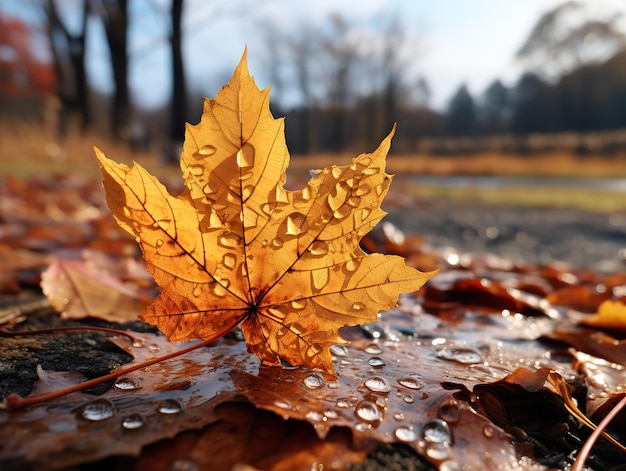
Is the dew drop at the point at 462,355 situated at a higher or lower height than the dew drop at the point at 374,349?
lower

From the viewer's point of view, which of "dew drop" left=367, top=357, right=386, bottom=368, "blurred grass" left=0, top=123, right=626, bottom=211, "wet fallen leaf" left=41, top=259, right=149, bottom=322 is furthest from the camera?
"blurred grass" left=0, top=123, right=626, bottom=211

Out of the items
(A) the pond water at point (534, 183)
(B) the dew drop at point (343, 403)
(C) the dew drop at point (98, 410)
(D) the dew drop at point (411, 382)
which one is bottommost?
(A) the pond water at point (534, 183)

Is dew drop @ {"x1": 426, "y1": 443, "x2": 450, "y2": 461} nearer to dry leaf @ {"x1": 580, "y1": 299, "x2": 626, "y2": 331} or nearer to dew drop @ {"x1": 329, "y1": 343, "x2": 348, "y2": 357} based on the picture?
dew drop @ {"x1": 329, "y1": 343, "x2": 348, "y2": 357}

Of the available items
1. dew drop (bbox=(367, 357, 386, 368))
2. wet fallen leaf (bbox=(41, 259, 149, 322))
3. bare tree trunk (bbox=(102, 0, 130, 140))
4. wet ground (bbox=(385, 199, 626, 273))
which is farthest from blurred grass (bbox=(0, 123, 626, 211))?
dew drop (bbox=(367, 357, 386, 368))

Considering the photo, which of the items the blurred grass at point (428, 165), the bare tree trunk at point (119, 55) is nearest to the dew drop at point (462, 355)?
the blurred grass at point (428, 165)

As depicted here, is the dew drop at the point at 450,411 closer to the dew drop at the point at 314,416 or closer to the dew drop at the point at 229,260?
the dew drop at the point at 314,416

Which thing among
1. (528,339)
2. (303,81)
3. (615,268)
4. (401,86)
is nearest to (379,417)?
(528,339)

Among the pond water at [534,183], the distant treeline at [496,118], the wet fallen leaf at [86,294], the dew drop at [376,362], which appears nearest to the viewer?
the dew drop at [376,362]
